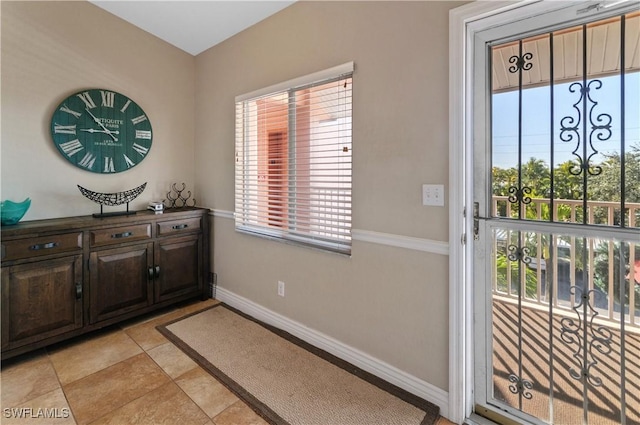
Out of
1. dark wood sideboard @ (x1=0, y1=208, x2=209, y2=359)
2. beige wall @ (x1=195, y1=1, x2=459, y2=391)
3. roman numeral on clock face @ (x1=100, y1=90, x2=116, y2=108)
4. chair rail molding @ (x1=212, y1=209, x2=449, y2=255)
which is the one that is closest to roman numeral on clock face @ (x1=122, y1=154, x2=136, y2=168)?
roman numeral on clock face @ (x1=100, y1=90, x2=116, y2=108)

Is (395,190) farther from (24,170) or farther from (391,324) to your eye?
(24,170)

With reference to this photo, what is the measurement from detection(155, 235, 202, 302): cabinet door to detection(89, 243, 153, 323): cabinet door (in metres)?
0.09

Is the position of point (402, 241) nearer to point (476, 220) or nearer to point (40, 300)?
point (476, 220)

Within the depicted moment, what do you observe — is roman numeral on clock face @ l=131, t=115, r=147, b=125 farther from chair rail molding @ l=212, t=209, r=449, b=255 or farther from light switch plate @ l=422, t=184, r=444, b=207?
light switch plate @ l=422, t=184, r=444, b=207

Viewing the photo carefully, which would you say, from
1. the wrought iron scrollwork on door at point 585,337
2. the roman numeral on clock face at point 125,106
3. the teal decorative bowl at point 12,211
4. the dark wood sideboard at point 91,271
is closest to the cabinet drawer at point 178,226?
the dark wood sideboard at point 91,271

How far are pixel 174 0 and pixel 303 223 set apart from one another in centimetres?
209

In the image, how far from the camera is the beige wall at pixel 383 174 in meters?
1.66

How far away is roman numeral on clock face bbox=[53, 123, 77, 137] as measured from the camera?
2494 millimetres

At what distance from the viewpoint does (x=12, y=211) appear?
2129mm

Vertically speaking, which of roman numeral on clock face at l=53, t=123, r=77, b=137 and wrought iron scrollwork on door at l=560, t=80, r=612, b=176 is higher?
roman numeral on clock face at l=53, t=123, r=77, b=137

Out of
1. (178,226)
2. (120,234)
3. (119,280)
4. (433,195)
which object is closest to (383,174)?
(433,195)

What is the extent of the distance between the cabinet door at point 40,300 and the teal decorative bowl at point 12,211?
35 cm

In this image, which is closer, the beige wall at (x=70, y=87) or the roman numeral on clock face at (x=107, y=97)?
the beige wall at (x=70, y=87)

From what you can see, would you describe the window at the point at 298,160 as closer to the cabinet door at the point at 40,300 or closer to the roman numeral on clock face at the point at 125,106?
the roman numeral on clock face at the point at 125,106
